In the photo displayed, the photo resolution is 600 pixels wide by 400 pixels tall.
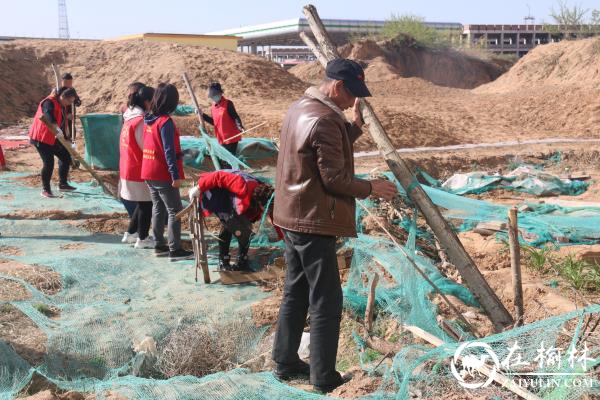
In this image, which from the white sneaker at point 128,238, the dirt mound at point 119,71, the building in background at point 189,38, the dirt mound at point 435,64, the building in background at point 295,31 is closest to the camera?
the white sneaker at point 128,238

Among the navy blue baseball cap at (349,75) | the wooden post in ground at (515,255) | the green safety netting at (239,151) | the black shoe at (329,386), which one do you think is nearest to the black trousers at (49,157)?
the green safety netting at (239,151)

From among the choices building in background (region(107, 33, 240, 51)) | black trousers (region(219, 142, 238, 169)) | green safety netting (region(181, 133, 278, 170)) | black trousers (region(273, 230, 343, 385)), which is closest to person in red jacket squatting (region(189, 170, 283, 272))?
black trousers (region(273, 230, 343, 385))

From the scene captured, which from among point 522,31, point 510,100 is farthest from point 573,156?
point 522,31

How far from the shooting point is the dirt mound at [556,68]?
2263 centimetres

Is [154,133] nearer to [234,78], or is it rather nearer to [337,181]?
[337,181]

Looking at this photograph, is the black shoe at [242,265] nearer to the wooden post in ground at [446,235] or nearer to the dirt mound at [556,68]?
the wooden post in ground at [446,235]

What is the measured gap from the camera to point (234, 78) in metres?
18.4

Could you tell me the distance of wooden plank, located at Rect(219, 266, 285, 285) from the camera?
16.5 feet

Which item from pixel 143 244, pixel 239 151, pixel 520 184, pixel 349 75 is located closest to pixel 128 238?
pixel 143 244

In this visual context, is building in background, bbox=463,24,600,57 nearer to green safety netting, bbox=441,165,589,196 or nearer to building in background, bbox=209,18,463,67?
building in background, bbox=209,18,463,67

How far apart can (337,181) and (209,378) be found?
1.16 metres

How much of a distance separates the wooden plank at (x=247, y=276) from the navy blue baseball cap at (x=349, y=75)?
2.24 m

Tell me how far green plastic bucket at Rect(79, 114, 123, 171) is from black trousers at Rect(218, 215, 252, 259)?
221 inches

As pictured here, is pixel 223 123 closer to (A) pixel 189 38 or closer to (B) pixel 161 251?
(B) pixel 161 251
